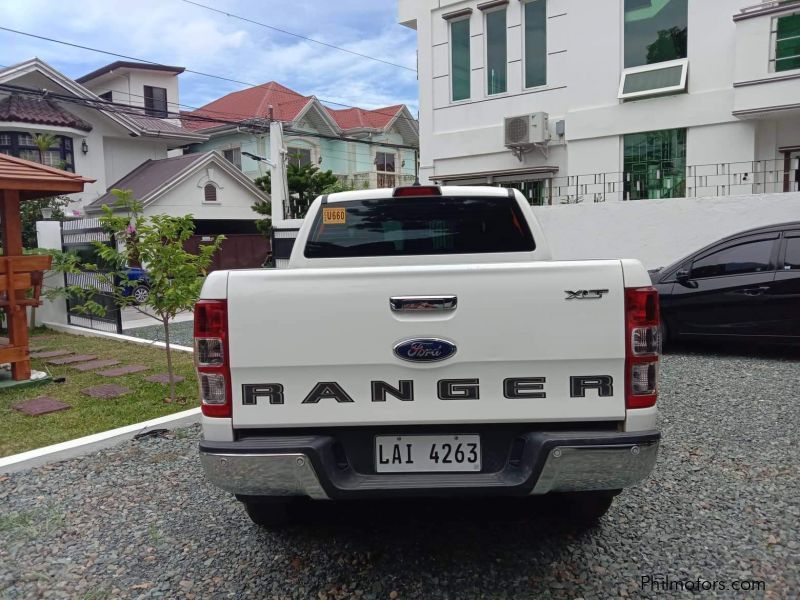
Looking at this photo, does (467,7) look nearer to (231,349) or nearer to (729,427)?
(729,427)

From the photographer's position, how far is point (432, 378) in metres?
2.71

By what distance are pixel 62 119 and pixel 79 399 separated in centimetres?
1996

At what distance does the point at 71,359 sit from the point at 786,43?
1218 centimetres

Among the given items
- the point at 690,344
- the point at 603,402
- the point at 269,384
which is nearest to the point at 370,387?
the point at 269,384

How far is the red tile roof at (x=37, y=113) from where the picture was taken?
22.0 m

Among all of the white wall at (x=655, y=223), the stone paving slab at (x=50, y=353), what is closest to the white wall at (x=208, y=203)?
the stone paving slab at (x=50, y=353)

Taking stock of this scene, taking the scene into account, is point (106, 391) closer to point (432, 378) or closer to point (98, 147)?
point (432, 378)

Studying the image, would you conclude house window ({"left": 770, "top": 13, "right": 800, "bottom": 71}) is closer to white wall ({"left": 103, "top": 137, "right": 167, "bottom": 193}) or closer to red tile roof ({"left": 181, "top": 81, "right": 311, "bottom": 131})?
white wall ({"left": 103, "top": 137, "right": 167, "bottom": 193})

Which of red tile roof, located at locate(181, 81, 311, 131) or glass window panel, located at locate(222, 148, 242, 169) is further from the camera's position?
red tile roof, located at locate(181, 81, 311, 131)

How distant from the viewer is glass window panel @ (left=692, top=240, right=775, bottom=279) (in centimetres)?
760

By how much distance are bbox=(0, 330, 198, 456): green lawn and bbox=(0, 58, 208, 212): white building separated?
14.7 m

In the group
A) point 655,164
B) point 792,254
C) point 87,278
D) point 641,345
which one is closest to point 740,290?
point 792,254

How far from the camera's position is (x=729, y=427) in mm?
5145

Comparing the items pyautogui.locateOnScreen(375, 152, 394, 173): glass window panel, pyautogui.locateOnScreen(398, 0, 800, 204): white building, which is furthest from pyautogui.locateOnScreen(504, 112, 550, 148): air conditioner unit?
pyautogui.locateOnScreen(375, 152, 394, 173): glass window panel
